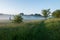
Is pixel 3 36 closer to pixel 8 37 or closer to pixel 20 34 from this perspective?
pixel 8 37

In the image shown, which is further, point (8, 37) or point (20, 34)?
point (20, 34)

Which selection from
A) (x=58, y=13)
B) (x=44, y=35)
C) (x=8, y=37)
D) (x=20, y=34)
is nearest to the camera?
(x=8, y=37)

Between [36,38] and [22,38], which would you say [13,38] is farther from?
[36,38]

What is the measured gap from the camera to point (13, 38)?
7.31 m

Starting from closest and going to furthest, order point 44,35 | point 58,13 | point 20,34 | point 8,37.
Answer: point 8,37 < point 20,34 < point 44,35 < point 58,13

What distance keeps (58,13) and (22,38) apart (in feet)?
107

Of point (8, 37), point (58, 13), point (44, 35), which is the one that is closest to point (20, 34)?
point (8, 37)

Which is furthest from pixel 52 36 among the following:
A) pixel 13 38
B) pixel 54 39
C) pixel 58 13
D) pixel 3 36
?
pixel 58 13

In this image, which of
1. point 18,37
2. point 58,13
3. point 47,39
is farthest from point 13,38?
point 58,13

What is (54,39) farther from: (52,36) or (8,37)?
(8,37)

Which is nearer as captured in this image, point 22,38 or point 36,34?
point 22,38

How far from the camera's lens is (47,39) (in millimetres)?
7766

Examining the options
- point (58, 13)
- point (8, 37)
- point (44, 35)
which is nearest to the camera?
point (8, 37)

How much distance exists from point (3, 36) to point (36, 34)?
1.93 meters
